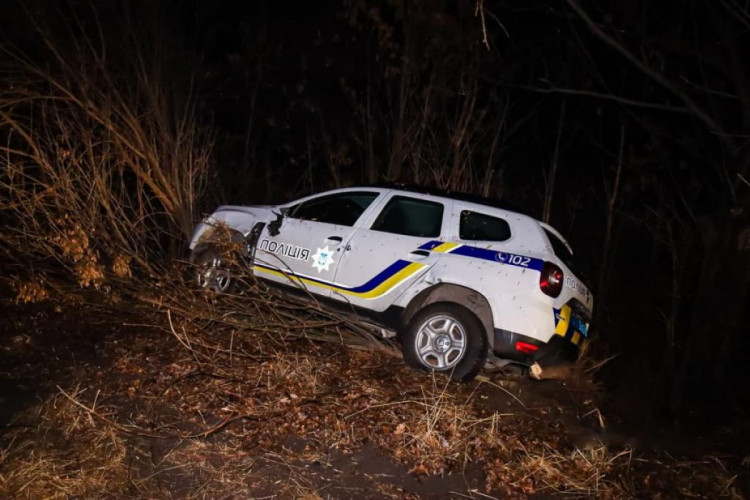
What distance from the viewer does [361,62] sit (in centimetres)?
1447

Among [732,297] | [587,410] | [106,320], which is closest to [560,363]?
[587,410]

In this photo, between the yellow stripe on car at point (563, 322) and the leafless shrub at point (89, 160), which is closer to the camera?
the yellow stripe on car at point (563, 322)

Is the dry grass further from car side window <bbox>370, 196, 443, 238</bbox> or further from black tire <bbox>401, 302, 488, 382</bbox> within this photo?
car side window <bbox>370, 196, 443, 238</bbox>

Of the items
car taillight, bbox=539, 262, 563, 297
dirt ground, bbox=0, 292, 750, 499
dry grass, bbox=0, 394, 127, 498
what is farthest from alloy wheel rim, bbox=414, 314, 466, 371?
dry grass, bbox=0, 394, 127, 498

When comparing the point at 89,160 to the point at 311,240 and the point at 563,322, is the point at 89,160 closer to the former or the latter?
the point at 311,240

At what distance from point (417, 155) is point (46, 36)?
16.9 feet

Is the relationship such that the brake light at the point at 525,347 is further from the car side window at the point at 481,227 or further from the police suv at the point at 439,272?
the car side window at the point at 481,227

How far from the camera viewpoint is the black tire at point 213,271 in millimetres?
6973

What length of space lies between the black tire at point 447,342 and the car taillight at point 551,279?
654mm

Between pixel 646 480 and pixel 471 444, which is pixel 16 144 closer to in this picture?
pixel 471 444

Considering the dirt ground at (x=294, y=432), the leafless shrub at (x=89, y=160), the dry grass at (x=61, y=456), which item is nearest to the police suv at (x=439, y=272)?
the dirt ground at (x=294, y=432)

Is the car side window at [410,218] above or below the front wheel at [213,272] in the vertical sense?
above

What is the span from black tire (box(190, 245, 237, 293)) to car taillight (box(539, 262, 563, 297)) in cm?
290

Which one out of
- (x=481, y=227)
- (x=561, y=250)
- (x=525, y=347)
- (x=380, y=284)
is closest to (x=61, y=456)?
(x=380, y=284)
